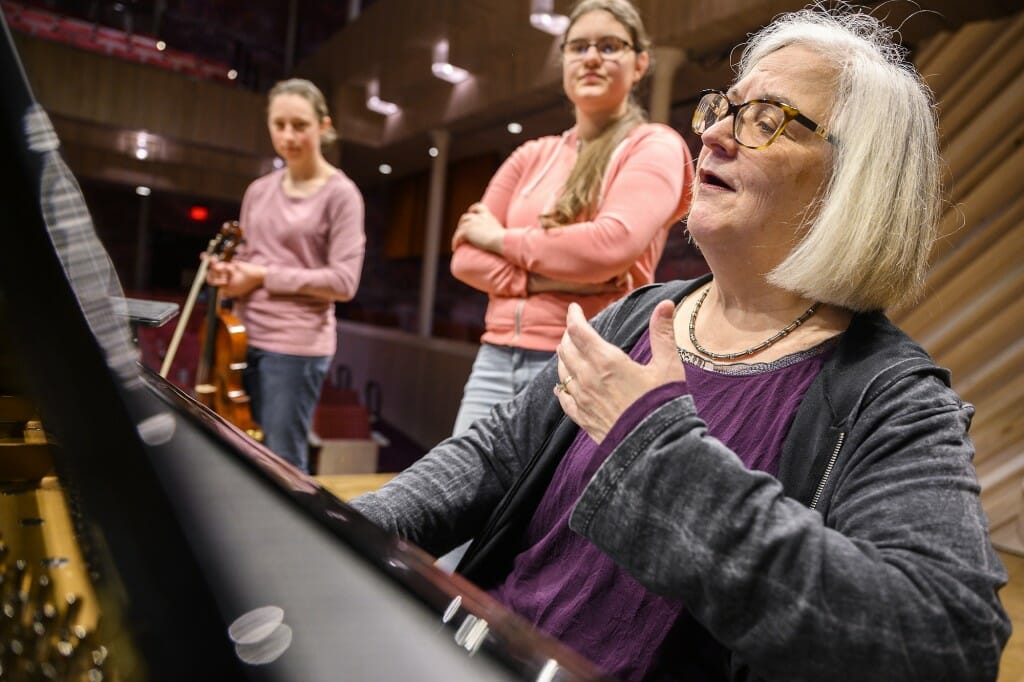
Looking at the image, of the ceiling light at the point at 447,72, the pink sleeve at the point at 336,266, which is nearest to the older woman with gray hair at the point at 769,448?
the pink sleeve at the point at 336,266

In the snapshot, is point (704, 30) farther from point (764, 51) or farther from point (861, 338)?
point (861, 338)

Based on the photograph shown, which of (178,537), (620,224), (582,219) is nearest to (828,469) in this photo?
(178,537)

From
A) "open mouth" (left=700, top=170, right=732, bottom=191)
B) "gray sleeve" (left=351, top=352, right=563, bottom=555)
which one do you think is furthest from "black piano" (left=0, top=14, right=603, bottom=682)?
"open mouth" (left=700, top=170, right=732, bottom=191)

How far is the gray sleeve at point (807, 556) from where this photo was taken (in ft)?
2.14

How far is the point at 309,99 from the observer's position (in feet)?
8.36

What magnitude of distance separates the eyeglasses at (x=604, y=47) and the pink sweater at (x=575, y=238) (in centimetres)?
19

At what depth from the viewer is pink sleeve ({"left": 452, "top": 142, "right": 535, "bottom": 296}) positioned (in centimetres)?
177

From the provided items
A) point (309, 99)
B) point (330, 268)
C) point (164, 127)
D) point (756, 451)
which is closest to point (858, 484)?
point (756, 451)

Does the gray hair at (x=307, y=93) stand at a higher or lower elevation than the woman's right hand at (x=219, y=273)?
higher

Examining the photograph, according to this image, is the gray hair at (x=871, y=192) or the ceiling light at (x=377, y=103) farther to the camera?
the ceiling light at (x=377, y=103)

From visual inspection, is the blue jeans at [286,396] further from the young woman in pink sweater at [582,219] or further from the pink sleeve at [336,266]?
the young woman in pink sweater at [582,219]

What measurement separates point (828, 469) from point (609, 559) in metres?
0.28

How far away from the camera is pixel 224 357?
271 centimetres

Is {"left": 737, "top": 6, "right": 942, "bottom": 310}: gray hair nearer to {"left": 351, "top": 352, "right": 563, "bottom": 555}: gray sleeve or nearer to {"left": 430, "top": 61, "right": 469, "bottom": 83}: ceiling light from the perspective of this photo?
{"left": 351, "top": 352, "right": 563, "bottom": 555}: gray sleeve
